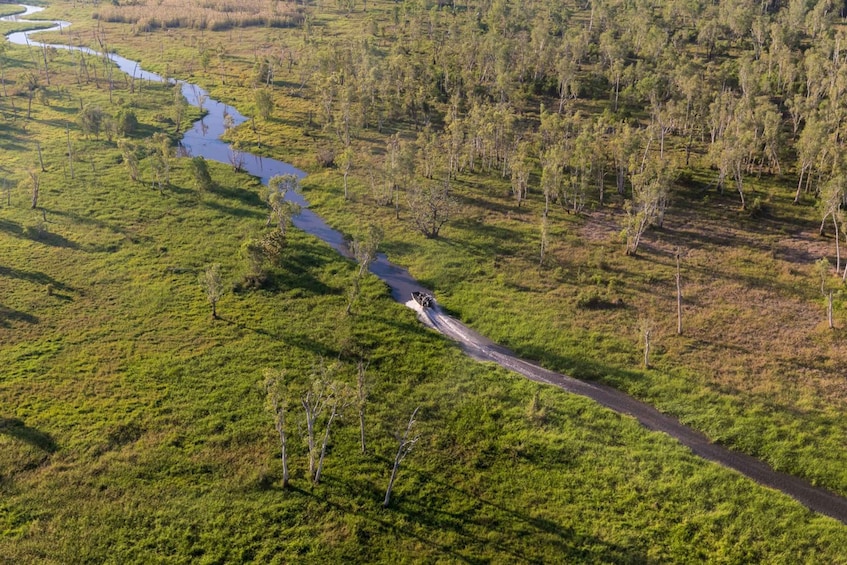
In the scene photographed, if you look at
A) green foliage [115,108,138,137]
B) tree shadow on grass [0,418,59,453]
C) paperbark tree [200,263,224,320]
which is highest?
green foliage [115,108,138,137]

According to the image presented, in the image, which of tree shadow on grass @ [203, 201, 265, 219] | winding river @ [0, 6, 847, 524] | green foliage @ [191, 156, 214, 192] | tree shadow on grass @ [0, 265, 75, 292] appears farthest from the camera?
green foliage @ [191, 156, 214, 192]

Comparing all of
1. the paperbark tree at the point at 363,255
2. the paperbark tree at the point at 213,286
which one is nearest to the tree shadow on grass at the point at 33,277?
the paperbark tree at the point at 213,286

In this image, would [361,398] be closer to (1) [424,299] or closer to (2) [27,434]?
(1) [424,299]

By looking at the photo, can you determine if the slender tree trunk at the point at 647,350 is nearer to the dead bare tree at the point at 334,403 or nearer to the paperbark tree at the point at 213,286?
the dead bare tree at the point at 334,403

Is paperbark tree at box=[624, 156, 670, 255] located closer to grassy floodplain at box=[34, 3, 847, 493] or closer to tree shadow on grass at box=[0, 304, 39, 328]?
grassy floodplain at box=[34, 3, 847, 493]

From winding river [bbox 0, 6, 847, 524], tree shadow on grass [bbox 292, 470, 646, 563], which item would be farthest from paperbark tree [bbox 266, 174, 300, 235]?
tree shadow on grass [bbox 292, 470, 646, 563]

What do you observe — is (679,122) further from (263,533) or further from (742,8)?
(263,533)

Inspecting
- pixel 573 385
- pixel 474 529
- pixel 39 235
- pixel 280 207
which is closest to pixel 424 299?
pixel 573 385

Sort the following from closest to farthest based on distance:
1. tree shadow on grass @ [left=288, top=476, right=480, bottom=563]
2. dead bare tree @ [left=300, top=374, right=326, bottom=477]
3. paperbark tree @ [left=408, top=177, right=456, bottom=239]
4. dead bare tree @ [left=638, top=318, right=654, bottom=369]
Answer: tree shadow on grass @ [left=288, top=476, right=480, bottom=563]
dead bare tree @ [left=300, top=374, right=326, bottom=477]
dead bare tree @ [left=638, top=318, right=654, bottom=369]
paperbark tree @ [left=408, top=177, right=456, bottom=239]
